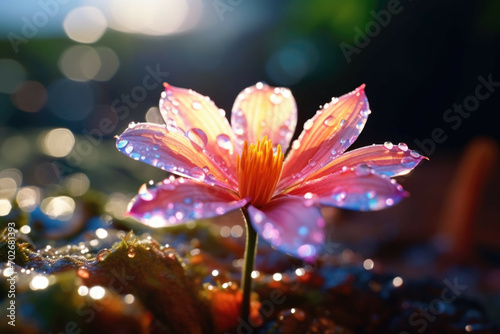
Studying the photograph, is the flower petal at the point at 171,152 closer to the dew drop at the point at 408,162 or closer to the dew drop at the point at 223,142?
the dew drop at the point at 223,142

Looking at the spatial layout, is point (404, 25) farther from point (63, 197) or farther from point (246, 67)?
point (63, 197)

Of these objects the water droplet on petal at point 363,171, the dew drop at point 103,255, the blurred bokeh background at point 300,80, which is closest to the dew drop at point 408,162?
the water droplet on petal at point 363,171

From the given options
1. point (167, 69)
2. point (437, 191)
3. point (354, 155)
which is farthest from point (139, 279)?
point (167, 69)
